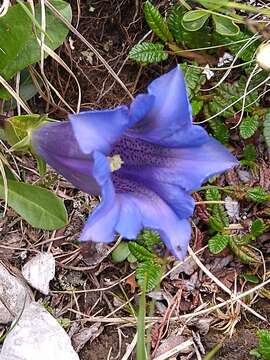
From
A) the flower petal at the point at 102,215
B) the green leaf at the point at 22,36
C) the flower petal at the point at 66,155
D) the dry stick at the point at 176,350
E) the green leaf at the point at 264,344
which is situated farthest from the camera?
the dry stick at the point at 176,350

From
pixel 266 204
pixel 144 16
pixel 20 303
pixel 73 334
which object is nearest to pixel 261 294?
pixel 266 204

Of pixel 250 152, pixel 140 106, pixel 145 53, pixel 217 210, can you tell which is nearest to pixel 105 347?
pixel 217 210

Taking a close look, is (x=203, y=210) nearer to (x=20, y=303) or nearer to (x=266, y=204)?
(x=266, y=204)

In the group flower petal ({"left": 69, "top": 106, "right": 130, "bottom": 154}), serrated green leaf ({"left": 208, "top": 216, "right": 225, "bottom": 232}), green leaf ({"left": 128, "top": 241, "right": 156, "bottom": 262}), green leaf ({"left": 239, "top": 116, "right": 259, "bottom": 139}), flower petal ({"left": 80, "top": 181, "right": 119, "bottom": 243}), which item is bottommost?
serrated green leaf ({"left": 208, "top": 216, "right": 225, "bottom": 232})

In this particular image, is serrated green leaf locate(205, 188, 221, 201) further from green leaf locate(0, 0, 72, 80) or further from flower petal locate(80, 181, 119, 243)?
flower petal locate(80, 181, 119, 243)

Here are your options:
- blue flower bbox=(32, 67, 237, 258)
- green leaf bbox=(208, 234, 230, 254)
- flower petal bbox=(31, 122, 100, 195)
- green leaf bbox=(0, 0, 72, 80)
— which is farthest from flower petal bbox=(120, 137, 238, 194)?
green leaf bbox=(208, 234, 230, 254)

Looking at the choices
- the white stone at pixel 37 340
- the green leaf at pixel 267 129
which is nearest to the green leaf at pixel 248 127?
the green leaf at pixel 267 129

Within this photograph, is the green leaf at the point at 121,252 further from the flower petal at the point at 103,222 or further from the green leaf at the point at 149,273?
the flower petal at the point at 103,222
